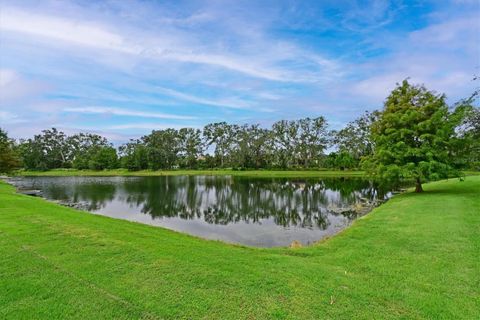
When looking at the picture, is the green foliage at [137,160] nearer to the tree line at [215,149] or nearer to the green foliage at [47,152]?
the tree line at [215,149]

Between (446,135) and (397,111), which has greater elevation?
(397,111)

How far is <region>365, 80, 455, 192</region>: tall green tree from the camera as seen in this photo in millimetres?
18844

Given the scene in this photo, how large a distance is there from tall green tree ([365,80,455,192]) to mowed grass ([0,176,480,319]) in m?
10.5

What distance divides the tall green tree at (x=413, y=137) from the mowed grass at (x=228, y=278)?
415 inches

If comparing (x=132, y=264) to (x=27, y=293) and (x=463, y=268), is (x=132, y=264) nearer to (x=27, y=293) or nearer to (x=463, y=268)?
(x=27, y=293)

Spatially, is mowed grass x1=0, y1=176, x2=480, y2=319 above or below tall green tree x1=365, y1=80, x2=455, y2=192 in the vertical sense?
below

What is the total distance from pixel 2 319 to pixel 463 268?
28.5 feet

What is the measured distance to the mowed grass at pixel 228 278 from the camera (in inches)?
187

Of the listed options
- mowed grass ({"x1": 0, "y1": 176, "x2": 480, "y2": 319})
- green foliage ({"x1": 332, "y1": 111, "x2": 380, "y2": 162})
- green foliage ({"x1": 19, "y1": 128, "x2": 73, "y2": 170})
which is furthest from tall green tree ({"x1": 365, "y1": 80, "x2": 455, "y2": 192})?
green foliage ({"x1": 19, "y1": 128, "x2": 73, "y2": 170})

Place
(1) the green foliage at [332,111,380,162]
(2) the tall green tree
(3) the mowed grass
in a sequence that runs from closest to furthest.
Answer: (3) the mowed grass, (2) the tall green tree, (1) the green foliage at [332,111,380,162]

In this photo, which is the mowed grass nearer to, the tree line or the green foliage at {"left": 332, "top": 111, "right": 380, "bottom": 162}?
the tree line

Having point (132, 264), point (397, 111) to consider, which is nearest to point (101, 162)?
point (397, 111)

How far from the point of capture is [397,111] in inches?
839

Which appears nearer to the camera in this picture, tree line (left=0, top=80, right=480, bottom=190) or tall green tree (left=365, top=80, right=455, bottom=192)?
tall green tree (left=365, top=80, right=455, bottom=192)
